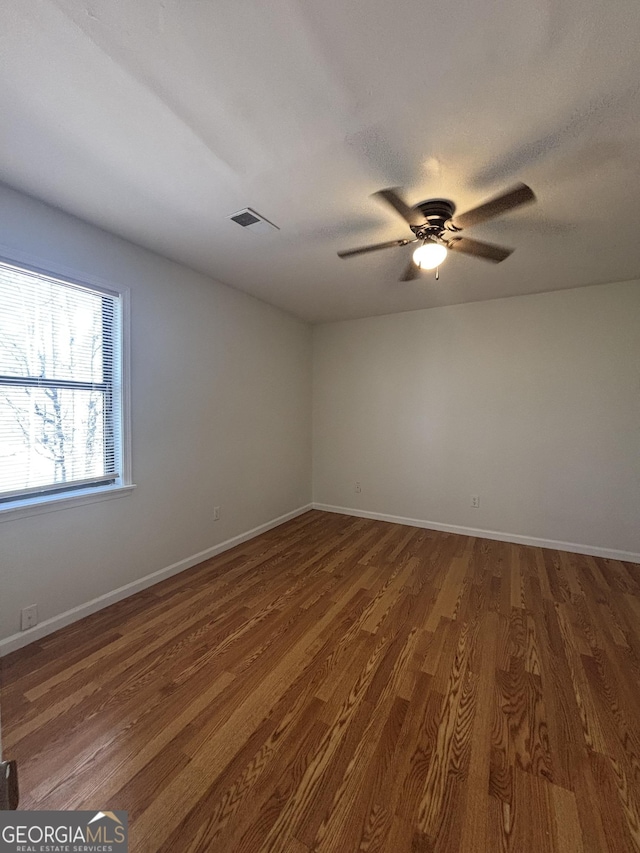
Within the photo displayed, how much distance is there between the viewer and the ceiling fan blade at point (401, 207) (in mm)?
1706

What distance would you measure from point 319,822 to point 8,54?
2.82m

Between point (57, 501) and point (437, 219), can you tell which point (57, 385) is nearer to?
point (57, 501)

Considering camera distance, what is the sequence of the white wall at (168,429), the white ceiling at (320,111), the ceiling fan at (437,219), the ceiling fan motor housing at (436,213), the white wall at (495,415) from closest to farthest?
the white ceiling at (320,111) < the ceiling fan at (437,219) < the ceiling fan motor housing at (436,213) < the white wall at (168,429) < the white wall at (495,415)

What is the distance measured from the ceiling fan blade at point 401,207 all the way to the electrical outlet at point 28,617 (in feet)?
10.1

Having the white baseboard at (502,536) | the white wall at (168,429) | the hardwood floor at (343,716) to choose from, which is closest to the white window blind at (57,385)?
the white wall at (168,429)

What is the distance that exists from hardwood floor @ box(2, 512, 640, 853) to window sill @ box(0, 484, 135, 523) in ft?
2.58

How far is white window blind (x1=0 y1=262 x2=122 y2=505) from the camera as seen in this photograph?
193 centimetres

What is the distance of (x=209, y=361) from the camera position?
313 cm

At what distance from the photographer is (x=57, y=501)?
209 cm

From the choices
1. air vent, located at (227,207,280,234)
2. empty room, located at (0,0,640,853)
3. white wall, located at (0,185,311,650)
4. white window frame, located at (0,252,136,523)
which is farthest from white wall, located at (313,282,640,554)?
white window frame, located at (0,252,136,523)

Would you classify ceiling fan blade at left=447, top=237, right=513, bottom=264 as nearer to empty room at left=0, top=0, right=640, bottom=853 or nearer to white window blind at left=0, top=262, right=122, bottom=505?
empty room at left=0, top=0, right=640, bottom=853

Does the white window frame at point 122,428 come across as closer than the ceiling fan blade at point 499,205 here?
No

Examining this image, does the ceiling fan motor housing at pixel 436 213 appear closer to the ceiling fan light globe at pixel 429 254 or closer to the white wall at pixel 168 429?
the ceiling fan light globe at pixel 429 254

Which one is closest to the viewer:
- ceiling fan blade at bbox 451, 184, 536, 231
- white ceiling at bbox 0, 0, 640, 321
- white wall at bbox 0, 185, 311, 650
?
white ceiling at bbox 0, 0, 640, 321
